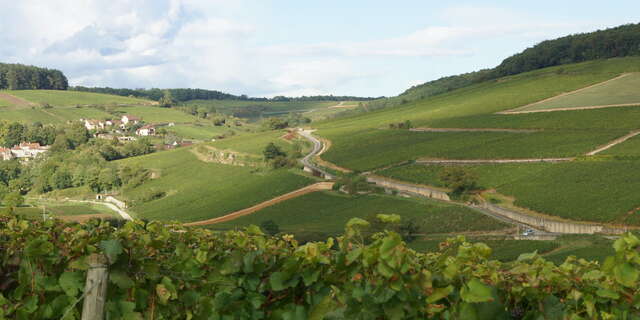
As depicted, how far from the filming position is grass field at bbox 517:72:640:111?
6085cm

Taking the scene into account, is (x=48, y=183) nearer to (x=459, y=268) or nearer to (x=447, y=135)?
(x=447, y=135)

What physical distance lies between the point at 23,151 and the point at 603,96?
90620mm

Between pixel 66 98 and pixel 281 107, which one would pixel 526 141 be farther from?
pixel 281 107

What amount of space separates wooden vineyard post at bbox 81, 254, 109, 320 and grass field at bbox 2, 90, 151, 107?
130029 mm

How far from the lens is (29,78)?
14338 centimetres

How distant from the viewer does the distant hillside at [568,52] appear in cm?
9144

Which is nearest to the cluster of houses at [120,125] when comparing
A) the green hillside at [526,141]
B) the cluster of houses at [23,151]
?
the cluster of houses at [23,151]

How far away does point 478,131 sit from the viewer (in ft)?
199

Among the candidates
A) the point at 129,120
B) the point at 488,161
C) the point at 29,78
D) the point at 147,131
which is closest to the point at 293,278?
the point at 488,161

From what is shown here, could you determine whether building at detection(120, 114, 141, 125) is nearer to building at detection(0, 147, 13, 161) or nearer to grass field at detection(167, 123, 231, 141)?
grass field at detection(167, 123, 231, 141)

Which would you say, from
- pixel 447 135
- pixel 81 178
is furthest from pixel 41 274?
pixel 81 178

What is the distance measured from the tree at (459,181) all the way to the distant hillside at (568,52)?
207 feet

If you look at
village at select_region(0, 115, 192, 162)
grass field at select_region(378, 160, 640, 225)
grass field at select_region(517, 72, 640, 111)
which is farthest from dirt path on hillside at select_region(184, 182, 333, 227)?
village at select_region(0, 115, 192, 162)

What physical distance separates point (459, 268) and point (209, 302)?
151cm
